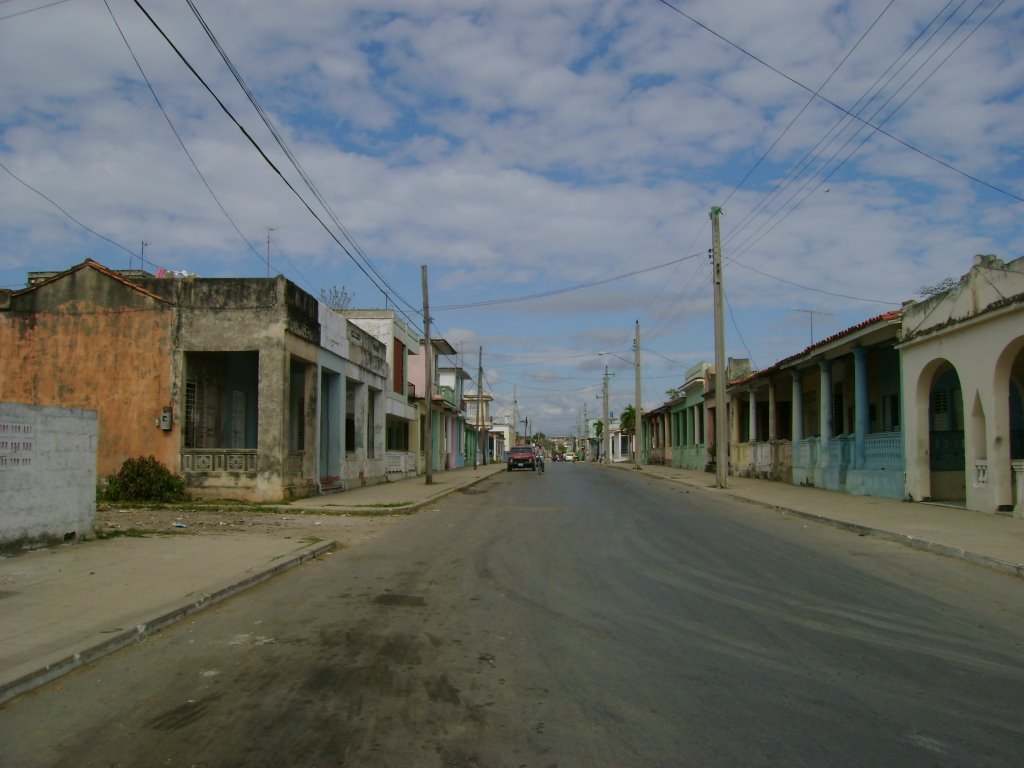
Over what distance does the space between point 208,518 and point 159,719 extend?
1289 centimetres

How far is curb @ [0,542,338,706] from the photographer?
18.2 feet

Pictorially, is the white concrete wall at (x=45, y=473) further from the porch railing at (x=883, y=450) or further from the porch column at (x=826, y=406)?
the porch column at (x=826, y=406)

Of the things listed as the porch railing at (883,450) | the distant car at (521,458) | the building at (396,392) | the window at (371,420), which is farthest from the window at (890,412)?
the distant car at (521,458)

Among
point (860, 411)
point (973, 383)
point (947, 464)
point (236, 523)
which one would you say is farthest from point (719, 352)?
point (236, 523)

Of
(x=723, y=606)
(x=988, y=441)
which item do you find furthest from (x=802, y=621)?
(x=988, y=441)

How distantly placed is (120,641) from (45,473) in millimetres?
5653

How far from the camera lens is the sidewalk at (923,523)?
1144 centimetres

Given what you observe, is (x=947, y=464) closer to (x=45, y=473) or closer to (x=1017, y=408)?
(x=1017, y=408)

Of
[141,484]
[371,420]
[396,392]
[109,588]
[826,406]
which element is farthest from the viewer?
[396,392]

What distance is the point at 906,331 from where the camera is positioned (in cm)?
2070

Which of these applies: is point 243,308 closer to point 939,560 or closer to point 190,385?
point 190,385

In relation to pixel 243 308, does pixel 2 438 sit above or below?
below

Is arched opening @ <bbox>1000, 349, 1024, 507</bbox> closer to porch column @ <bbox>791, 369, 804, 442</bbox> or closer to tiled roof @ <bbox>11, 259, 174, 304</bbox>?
porch column @ <bbox>791, 369, 804, 442</bbox>

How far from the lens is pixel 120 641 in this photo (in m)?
6.76
